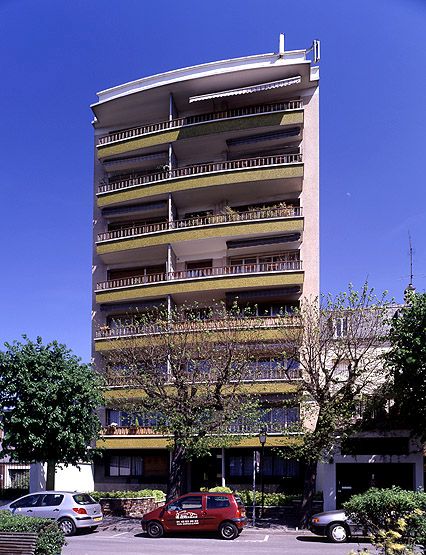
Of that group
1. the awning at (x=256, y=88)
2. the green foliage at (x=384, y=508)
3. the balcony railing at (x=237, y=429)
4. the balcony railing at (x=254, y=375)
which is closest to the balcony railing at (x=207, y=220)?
the awning at (x=256, y=88)

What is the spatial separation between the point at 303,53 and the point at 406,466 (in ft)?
76.4

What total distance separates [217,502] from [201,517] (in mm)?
718

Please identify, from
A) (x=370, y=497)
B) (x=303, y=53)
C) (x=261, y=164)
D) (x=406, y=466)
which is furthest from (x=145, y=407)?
(x=303, y=53)

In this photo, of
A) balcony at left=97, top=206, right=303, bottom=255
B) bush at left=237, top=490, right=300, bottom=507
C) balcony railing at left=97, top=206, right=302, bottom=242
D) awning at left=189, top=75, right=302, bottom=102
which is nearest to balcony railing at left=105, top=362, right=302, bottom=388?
bush at left=237, top=490, right=300, bottom=507

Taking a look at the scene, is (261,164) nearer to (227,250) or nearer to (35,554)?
(227,250)

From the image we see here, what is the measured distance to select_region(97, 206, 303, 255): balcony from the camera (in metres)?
33.8

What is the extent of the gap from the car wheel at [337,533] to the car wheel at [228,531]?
10.1 feet

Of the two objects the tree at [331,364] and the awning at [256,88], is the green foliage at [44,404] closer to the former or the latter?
the tree at [331,364]

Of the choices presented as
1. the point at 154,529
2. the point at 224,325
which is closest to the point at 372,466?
the point at 224,325

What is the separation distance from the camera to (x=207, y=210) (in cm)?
3728

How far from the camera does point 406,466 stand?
26.5m

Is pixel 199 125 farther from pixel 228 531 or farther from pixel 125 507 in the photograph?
pixel 228 531

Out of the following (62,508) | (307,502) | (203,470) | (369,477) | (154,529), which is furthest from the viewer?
(203,470)

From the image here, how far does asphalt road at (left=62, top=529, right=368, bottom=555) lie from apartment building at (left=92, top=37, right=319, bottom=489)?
427 inches
